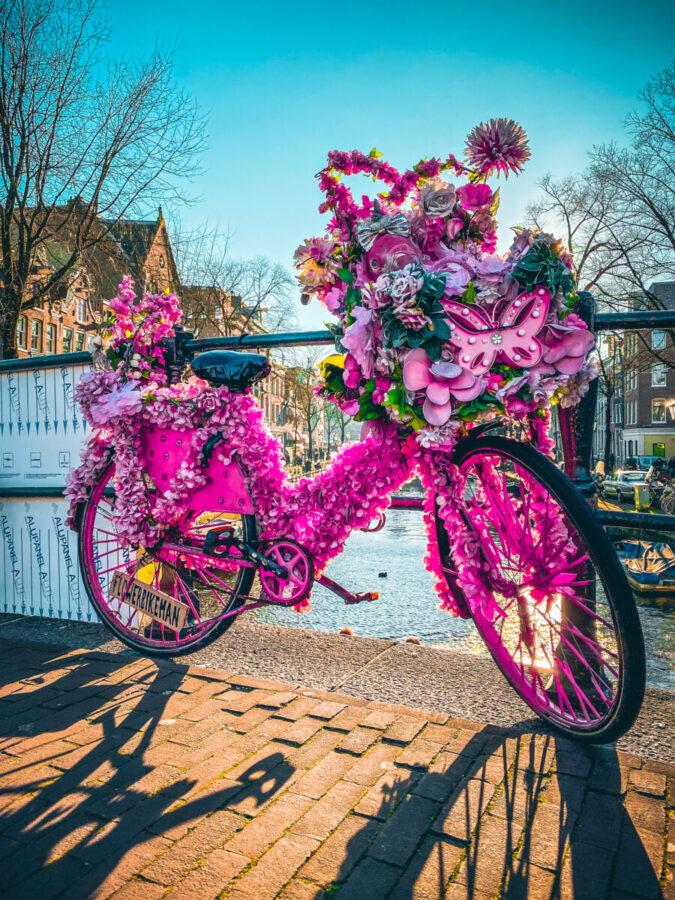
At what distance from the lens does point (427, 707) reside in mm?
2518

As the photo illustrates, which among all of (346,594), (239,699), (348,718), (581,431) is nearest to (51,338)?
(239,699)

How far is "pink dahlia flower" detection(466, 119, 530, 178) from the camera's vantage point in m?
2.27

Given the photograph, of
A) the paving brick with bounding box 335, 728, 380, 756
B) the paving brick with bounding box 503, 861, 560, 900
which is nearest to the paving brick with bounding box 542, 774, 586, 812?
the paving brick with bounding box 503, 861, 560, 900

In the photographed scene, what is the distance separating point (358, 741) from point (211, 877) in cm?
77

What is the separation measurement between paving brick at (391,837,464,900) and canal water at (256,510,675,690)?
2.07m

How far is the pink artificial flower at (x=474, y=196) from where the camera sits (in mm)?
2342

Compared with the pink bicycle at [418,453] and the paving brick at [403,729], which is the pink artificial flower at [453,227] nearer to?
the pink bicycle at [418,453]

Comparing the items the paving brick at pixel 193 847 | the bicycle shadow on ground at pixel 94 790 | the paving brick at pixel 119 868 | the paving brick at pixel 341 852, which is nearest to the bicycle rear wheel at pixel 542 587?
the paving brick at pixel 341 852

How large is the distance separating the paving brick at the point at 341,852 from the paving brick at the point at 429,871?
14cm

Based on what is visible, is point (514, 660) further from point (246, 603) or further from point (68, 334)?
point (68, 334)

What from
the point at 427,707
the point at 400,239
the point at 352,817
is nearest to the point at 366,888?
the point at 352,817

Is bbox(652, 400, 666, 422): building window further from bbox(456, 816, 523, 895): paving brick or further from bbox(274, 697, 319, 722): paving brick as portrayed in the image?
bbox(456, 816, 523, 895): paving brick

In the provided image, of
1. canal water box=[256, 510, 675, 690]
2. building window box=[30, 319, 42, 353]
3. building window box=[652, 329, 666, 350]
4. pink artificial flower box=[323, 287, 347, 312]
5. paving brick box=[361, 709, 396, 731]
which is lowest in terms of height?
canal water box=[256, 510, 675, 690]

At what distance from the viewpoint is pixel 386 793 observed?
1.94 meters
